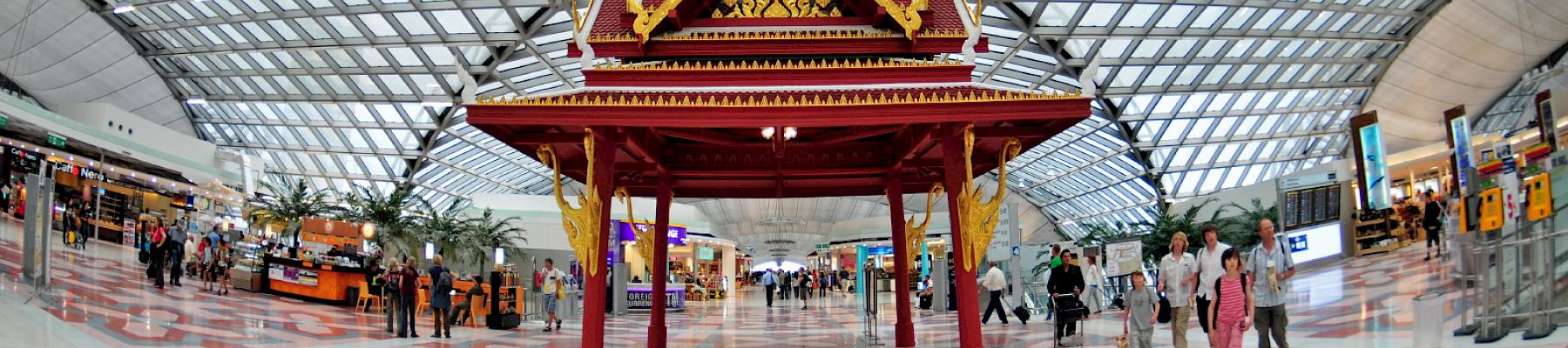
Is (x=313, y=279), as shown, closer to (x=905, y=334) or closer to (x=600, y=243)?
(x=905, y=334)

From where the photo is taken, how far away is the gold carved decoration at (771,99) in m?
8.49

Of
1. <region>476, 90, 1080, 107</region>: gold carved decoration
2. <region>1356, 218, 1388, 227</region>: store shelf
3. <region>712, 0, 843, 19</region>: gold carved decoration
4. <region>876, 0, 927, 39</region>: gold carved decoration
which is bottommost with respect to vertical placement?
<region>1356, 218, 1388, 227</region>: store shelf

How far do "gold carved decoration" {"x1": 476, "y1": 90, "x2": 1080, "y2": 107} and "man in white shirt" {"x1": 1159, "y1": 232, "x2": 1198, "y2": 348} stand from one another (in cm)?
166

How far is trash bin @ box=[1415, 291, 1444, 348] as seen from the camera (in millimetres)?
7855

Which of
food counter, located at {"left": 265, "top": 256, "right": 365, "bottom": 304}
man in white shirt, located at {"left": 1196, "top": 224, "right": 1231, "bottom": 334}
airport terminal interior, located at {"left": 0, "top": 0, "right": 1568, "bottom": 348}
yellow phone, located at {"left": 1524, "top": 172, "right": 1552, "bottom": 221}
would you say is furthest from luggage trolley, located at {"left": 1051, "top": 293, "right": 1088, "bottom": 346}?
food counter, located at {"left": 265, "top": 256, "right": 365, "bottom": 304}

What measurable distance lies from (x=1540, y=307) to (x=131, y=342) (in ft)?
45.8

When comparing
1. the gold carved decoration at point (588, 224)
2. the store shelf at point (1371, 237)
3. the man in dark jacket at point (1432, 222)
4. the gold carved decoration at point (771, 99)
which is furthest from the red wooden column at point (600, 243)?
the store shelf at point (1371, 237)

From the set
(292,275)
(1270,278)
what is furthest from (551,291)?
(1270,278)

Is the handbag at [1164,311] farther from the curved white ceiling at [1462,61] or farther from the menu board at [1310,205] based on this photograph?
the curved white ceiling at [1462,61]

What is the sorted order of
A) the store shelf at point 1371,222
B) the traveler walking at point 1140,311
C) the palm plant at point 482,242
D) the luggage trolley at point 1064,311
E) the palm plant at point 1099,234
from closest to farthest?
the traveler walking at point 1140,311, the luggage trolley at point 1064,311, the store shelf at point 1371,222, the palm plant at point 1099,234, the palm plant at point 482,242

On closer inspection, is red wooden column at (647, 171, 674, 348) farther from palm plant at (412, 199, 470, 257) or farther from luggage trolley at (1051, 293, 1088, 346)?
palm plant at (412, 199, 470, 257)

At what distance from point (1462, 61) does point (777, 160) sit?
33.3 meters

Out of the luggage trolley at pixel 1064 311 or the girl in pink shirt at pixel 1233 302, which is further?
the luggage trolley at pixel 1064 311

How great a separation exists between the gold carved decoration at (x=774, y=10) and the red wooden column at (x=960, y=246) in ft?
9.47
